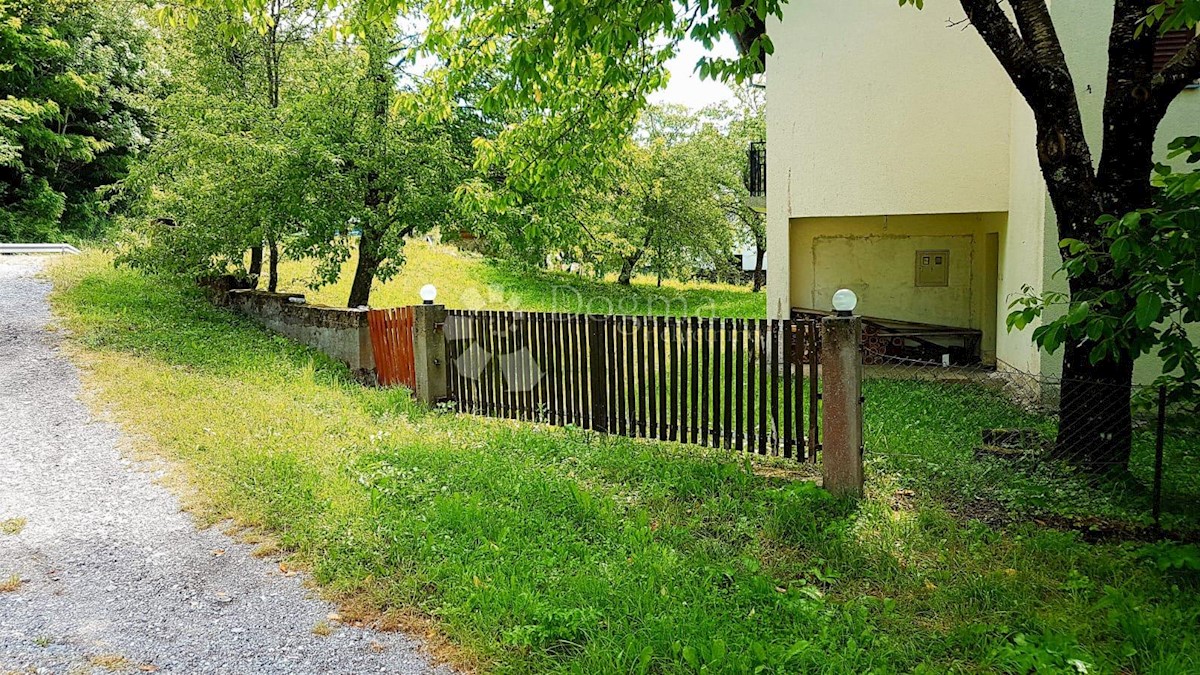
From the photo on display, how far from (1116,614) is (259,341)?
399 inches

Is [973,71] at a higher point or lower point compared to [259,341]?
higher

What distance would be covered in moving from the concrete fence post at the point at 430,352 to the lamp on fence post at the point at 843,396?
14.2ft

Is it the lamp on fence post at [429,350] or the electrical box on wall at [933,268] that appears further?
the electrical box on wall at [933,268]

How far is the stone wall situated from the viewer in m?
9.23

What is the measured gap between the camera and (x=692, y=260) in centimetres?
2488

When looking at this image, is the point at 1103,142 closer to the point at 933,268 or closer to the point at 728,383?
the point at 728,383

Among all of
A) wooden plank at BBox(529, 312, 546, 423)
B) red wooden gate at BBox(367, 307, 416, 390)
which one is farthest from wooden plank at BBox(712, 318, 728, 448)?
red wooden gate at BBox(367, 307, 416, 390)

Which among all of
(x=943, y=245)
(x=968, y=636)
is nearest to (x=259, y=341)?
(x=968, y=636)

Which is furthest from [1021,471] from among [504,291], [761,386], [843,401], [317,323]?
[504,291]

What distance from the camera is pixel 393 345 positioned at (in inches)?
335

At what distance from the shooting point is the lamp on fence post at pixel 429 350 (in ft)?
25.1

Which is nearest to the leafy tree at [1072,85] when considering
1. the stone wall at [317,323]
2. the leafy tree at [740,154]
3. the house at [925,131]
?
the house at [925,131]

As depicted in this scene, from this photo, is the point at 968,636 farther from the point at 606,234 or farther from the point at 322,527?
the point at 606,234

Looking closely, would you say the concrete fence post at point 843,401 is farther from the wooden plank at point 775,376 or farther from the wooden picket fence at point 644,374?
the wooden plank at point 775,376
